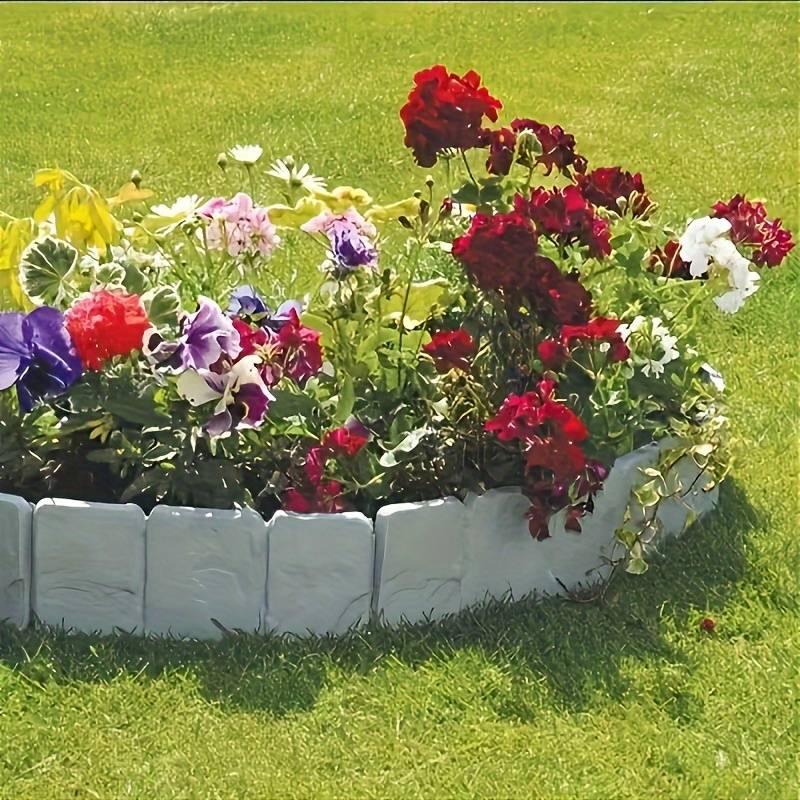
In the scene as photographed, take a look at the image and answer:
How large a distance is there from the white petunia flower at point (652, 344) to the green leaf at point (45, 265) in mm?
1248

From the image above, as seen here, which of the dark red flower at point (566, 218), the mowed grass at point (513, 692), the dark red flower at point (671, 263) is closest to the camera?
the mowed grass at point (513, 692)

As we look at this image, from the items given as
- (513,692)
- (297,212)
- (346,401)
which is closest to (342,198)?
(297,212)

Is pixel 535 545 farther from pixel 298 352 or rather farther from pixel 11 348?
pixel 11 348

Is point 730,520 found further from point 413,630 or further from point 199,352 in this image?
point 199,352

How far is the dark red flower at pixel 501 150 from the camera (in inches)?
127

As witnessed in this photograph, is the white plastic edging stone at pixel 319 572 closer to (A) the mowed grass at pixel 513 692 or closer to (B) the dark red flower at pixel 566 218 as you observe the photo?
(A) the mowed grass at pixel 513 692

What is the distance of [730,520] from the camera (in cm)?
357

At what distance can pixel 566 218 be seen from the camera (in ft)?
10.1

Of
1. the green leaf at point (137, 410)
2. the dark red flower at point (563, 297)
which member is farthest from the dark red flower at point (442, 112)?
the green leaf at point (137, 410)

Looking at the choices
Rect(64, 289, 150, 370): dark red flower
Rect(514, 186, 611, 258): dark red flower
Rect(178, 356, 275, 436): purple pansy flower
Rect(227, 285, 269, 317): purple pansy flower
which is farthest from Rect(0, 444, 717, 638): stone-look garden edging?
Rect(227, 285, 269, 317): purple pansy flower

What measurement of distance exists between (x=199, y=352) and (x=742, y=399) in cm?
207

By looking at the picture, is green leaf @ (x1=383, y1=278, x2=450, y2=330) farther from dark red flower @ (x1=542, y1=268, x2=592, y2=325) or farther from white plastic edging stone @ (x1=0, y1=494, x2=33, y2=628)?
white plastic edging stone @ (x1=0, y1=494, x2=33, y2=628)

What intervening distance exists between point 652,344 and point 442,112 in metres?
0.72

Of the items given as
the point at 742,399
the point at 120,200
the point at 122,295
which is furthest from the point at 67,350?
the point at 742,399
